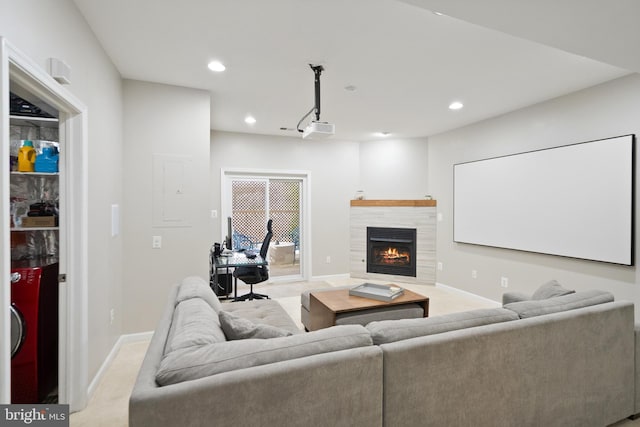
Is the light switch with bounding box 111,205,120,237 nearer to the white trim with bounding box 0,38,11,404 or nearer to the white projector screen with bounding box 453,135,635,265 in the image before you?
the white trim with bounding box 0,38,11,404

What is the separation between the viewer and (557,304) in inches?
76.3

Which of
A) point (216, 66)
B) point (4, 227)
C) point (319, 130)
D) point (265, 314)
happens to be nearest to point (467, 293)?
point (265, 314)

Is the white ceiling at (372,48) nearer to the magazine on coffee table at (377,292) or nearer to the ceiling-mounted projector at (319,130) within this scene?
the ceiling-mounted projector at (319,130)

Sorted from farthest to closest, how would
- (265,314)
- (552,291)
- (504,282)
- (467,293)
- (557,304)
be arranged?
1. (467,293)
2. (504,282)
3. (265,314)
4. (552,291)
5. (557,304)

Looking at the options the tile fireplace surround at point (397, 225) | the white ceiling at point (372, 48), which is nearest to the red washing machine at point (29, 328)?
the white ceiling at point (372, 48)

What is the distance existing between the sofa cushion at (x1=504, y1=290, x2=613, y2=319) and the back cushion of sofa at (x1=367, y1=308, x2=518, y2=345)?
0.10 meters

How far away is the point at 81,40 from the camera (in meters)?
2.12

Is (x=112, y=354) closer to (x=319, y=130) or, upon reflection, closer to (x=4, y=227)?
(x=4, y=227)

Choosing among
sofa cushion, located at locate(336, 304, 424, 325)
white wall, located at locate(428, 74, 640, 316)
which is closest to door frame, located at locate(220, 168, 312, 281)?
white wall, located at locate(428, 74, 640, 316)

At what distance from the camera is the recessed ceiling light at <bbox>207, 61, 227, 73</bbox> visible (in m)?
2.84

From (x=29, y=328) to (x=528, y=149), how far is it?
5.23 meters

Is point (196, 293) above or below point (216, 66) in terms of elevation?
below

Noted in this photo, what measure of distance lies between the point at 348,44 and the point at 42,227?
264 cm

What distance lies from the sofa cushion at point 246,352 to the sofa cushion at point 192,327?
0.29 ft
